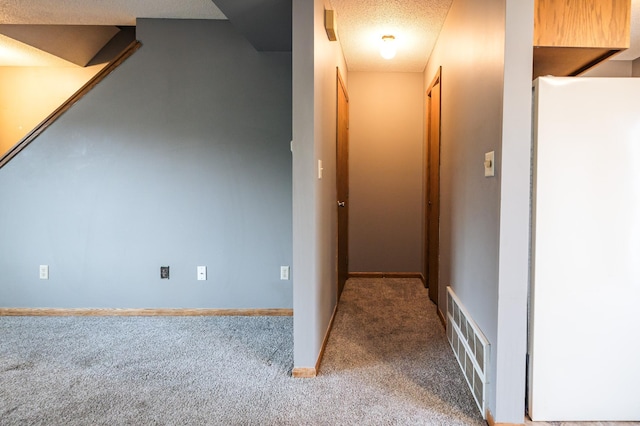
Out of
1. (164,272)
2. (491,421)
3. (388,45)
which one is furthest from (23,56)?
(491,421)

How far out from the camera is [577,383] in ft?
5.84

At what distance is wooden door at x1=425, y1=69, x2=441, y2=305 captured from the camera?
11.5ft

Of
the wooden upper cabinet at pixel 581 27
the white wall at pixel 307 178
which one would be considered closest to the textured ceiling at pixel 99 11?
the white wall at pixel 307 178

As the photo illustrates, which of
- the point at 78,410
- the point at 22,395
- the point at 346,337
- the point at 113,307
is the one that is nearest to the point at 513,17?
the point at 346,337

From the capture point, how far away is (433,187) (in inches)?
148

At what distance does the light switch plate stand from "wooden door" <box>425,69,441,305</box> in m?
1.55

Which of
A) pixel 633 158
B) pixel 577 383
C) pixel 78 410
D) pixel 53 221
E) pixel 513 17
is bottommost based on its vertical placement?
pixel 78 410

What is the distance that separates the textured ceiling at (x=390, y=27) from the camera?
2779 millimetres

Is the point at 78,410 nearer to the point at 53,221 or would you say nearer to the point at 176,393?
the point at 176,393

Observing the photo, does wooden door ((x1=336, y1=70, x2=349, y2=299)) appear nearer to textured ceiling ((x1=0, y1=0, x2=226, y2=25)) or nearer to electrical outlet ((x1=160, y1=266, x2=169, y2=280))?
textured ceiling ((x1=0, y1=0, x2=226, y2=25))

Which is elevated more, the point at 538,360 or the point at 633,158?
the point at 633,158

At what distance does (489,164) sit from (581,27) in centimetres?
74

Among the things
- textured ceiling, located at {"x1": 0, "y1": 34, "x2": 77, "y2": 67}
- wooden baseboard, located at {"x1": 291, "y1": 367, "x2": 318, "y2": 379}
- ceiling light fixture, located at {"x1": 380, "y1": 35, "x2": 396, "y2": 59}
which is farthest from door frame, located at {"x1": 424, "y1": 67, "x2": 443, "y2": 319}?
textured ceiling, located at {"x1": 0, "y1": 34, "x2": 77, "y2": 67}

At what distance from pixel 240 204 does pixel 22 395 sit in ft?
5.87
